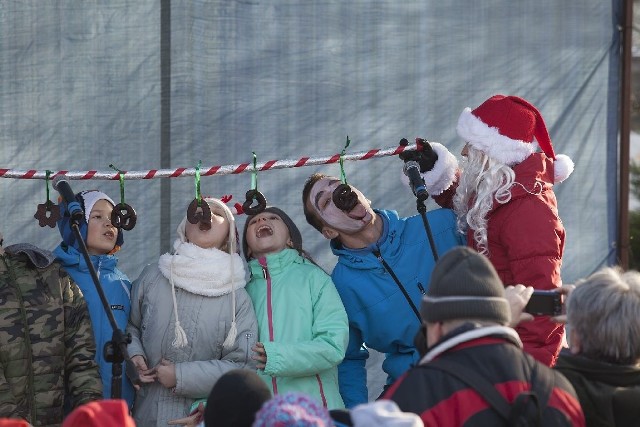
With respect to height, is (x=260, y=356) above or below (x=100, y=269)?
below

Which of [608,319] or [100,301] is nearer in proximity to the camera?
[608,319]

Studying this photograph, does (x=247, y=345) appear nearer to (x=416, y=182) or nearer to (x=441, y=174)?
(x=416, y=182)

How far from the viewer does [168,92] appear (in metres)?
4.90

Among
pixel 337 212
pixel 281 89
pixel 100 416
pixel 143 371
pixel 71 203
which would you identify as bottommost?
pixel 143 371

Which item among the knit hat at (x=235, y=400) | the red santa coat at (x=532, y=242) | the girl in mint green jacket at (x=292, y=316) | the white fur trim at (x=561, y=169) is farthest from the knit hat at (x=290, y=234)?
the knit hat at (x=235, y=400)

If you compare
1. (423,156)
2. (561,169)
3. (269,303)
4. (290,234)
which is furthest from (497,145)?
(269,303)

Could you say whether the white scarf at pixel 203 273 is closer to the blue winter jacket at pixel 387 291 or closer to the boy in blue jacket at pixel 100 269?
the boy in blue jacket at pixel 100 269

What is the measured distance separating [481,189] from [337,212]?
0.62 m

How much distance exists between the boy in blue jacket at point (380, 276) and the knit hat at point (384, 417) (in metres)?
1.73

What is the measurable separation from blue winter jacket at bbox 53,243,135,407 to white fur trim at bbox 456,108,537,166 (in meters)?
1.46

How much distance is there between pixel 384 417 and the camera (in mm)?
2209

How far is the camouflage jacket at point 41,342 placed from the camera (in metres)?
3.67

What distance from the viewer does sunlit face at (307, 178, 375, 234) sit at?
4.12 m

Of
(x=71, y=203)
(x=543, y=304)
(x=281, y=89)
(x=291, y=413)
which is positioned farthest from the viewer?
(x=281, y=89)
